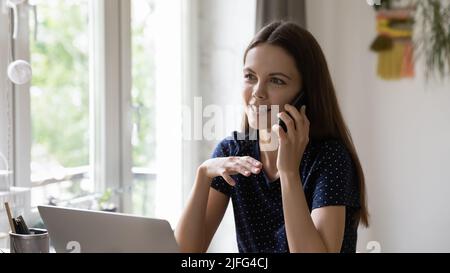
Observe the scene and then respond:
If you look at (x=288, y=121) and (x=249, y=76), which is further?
(x=249, y=76)

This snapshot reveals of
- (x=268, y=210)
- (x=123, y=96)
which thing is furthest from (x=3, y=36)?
(x=268, y=210)

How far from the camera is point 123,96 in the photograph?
165cm

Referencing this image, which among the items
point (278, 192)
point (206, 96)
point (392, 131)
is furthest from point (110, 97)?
point (392, 131)

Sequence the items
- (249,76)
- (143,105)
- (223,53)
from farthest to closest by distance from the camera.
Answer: (223,53) → (143,105) → (249,76)

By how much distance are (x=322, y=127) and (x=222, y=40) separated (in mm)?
1011

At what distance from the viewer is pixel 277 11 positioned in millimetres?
1801

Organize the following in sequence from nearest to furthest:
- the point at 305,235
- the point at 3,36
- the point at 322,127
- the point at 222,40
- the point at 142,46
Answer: the point at 305,235, the point at 322,127, the point at 3,36, the point at 142,46, the point at 222,40

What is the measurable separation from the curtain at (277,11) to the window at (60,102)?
587 mm

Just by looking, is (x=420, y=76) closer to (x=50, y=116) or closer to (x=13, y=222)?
(x=50, y=116)

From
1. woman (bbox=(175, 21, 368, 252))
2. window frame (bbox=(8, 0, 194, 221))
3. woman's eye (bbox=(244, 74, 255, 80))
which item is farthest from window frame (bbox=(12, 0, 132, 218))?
woman's eye (bbox=(244, 74, 255, 80))

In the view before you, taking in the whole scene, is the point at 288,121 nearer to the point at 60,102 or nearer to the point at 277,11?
the point at 60,102

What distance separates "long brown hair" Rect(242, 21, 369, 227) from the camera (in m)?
0.99

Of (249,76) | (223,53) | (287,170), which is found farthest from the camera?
(223,53)

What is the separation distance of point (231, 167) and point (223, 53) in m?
1.07
